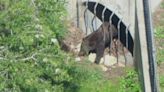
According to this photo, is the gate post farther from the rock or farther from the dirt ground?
the rock

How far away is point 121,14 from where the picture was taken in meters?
12.9

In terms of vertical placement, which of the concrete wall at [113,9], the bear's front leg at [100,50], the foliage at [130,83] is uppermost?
the concrete wall at [113,9]

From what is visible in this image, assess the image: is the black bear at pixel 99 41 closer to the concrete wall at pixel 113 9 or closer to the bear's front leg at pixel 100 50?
the bear's front leg at pixel 100 50

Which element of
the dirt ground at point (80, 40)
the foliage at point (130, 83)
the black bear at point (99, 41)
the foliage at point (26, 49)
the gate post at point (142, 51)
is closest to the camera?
the foliage at point (26, 49)

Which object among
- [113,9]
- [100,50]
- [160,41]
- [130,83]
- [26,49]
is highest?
[113,9]

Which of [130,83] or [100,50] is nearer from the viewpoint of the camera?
[130,83]

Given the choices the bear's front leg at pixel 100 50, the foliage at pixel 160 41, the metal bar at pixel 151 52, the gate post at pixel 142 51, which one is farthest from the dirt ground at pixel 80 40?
the metal bar at pixel 151 52

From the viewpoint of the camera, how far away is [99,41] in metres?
12.6

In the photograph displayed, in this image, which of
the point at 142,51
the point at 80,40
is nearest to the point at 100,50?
the point at 80,40

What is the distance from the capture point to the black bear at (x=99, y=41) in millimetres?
12484

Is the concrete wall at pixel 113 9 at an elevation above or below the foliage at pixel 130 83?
above

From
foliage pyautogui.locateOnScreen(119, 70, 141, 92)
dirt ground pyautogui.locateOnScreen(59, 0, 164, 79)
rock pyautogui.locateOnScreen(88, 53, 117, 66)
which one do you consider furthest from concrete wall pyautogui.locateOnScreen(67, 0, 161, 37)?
foliage pyautogui.locateOnScreen(119, 70, 141, 92)

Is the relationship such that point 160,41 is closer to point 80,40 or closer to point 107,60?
point 107,60

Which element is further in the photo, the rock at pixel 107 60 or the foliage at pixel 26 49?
the rock at pixel 107 60
